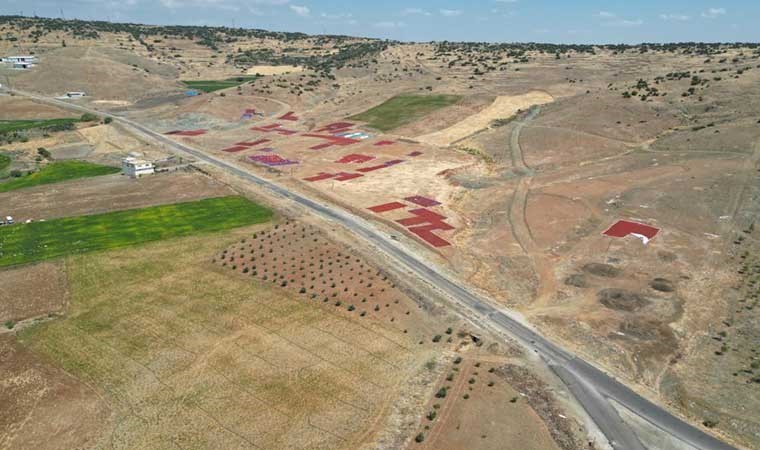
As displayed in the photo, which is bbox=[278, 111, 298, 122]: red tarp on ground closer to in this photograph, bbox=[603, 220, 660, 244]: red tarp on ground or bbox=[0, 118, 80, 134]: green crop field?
bbox=[0, 118, 80, 134]: green crop field

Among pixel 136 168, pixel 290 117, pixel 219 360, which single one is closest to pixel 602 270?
pixel 219 360

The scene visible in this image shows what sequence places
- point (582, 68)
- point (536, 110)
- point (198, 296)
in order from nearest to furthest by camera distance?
point (198, 296) < point (536, 110) < point (582, 68)

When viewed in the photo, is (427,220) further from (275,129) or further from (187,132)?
(187,132)

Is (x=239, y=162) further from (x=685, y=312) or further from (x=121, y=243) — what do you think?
(x=685, y=312)

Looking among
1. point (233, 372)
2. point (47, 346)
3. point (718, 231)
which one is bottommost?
point (47, 346)

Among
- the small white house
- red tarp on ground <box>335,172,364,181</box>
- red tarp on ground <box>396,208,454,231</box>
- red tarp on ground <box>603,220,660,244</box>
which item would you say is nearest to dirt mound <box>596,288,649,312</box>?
red tarp on ground <box>603,220,660,244</box>

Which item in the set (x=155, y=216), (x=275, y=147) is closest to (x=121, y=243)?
(x=155, y=216)
